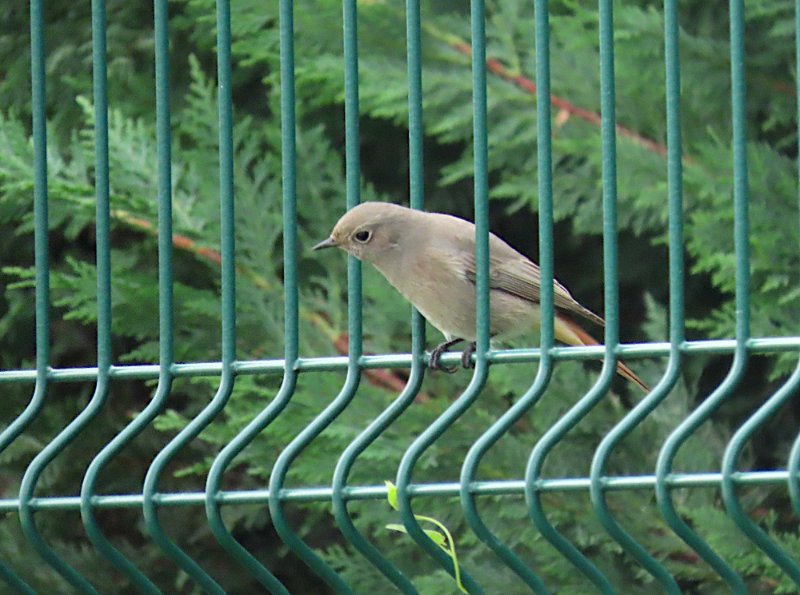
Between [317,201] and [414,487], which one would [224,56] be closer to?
[414,487]

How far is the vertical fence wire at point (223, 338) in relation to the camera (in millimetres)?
4266

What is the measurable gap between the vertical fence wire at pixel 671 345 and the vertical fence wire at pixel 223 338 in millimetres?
1030

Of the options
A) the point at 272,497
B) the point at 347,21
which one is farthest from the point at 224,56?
the point at 272,497

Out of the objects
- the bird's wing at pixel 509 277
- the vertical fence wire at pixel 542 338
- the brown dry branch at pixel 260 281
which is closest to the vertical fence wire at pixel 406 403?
the vertical fence wire at pixel 542 338

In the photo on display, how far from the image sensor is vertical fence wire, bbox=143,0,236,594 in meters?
4.27

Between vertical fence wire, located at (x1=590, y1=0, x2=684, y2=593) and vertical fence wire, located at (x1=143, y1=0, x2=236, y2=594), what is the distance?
3.38 ft

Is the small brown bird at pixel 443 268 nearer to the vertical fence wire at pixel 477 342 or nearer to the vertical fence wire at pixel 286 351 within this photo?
the vertical fence wire at pixel 286 351

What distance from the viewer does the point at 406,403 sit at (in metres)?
4.07

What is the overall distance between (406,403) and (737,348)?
83 centimetres

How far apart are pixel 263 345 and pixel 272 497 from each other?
2.68 metres

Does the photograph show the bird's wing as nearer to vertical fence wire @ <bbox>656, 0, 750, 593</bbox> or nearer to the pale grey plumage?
the pale grey plumage

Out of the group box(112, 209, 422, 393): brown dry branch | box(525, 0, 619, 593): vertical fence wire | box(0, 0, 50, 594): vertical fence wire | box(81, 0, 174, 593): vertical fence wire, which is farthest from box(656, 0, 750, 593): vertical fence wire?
box(112, 209, 422, 393): brown dry branch

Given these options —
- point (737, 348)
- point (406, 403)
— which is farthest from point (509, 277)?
point (737, 348)

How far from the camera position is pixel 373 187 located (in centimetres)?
745
